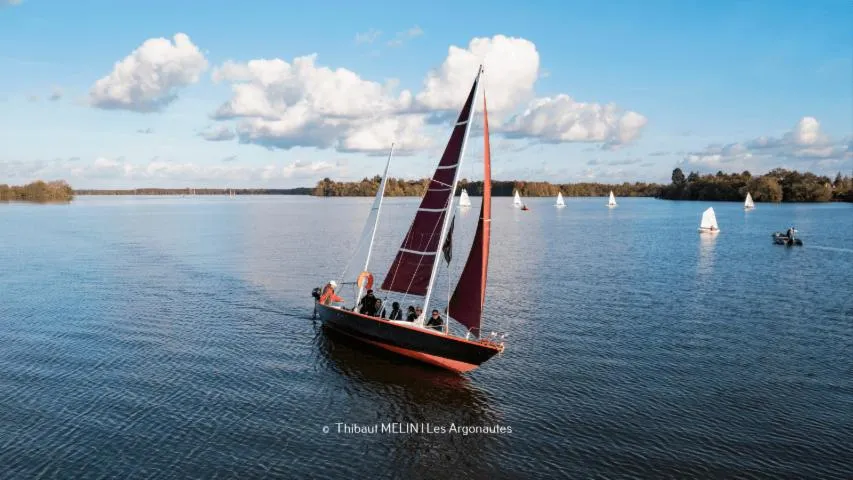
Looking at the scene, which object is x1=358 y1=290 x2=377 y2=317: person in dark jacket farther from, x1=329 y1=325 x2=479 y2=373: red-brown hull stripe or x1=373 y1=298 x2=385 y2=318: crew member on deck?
x1=329 y1=325 x2=479 y2=373: red-brown hull stripe

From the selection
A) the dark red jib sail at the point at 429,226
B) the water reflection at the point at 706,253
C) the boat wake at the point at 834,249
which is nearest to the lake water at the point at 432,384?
the dark red jib sail at the point at 429,226

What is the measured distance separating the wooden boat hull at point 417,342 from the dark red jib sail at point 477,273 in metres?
1.39

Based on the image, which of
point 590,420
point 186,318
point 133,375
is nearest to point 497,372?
point 590,420

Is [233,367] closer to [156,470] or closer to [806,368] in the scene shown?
[156,470]

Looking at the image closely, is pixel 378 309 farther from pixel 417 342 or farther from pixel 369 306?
pixel 417 342

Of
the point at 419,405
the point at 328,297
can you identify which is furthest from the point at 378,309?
the point at 419,405

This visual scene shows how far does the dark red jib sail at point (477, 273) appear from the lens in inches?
995

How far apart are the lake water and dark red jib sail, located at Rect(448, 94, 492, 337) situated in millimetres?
2739

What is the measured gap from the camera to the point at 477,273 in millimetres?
26828

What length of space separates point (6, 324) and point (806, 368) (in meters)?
42.4

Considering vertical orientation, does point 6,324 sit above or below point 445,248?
below

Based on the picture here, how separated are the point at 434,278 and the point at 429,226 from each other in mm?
2561

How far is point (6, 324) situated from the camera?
115 feet

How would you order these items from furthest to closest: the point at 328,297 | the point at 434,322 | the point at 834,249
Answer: the point at 834,249
the point at 328,297
the point at 434,322
